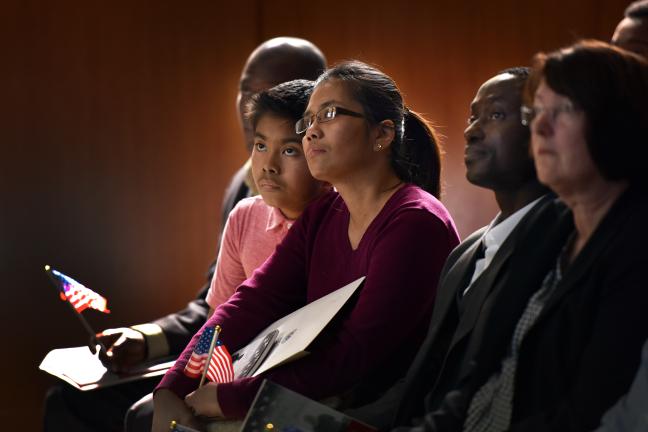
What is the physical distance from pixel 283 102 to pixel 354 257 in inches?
21.1

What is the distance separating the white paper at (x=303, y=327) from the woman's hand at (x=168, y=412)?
0.47ft

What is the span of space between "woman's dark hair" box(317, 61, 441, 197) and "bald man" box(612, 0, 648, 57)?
19.6 inches

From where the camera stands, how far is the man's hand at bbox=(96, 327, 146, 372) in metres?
2.54

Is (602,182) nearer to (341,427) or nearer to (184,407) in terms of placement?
(341,427)

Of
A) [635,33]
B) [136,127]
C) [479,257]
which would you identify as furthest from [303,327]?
[136,127]

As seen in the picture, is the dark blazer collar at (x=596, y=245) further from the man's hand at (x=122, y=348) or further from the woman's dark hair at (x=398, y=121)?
the man's hand at (x=122, y=348)

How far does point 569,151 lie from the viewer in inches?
60.2

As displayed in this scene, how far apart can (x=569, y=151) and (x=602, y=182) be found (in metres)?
0.08

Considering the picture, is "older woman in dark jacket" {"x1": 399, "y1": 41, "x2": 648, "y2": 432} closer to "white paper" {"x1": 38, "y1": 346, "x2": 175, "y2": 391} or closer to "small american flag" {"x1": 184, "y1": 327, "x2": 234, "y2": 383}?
"small american flag" {"x1": 184, "y1": 327, "x2": 234, "y2": 383}

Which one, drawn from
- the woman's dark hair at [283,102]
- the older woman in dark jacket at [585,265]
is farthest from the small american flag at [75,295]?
the older woman in dark jacket at [585,265]

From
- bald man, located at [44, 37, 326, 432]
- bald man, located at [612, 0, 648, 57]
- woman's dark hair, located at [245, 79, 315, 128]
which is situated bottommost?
bald man, located at [44, 37, 326, 432]

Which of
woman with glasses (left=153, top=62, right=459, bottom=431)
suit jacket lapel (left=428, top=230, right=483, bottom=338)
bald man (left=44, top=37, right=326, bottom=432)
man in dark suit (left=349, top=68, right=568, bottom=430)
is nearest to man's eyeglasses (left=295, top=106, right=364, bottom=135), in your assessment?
woman with glasses (left=153, top=62, right=459, bottom=431)

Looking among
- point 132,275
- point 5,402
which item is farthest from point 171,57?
point 5,402

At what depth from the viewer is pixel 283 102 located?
2.48 meters
